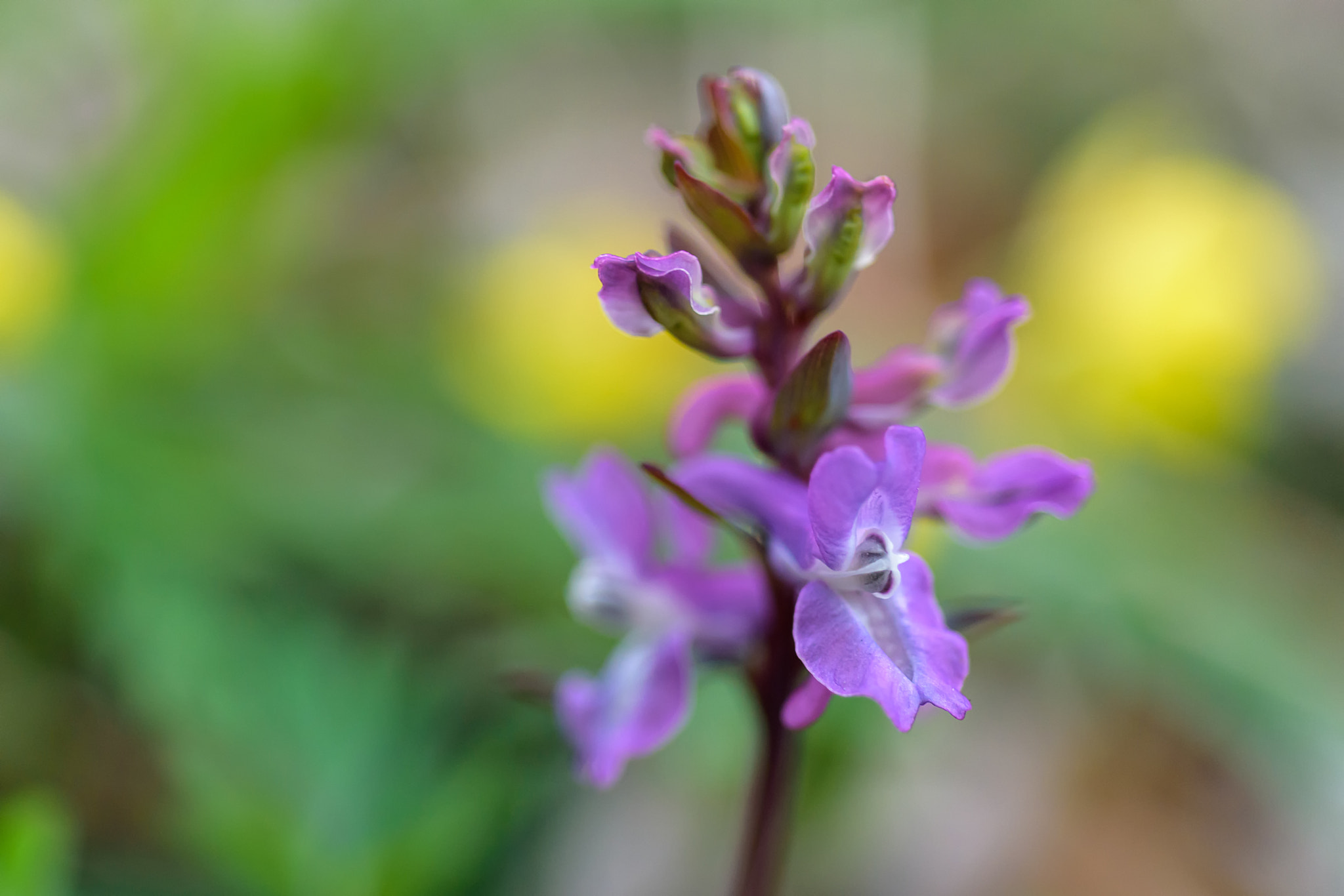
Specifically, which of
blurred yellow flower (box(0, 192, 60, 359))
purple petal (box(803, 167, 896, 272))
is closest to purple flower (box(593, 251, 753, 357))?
purple petal (box(803, 167, 896, 272))

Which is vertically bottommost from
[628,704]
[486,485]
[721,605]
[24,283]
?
[486,485]

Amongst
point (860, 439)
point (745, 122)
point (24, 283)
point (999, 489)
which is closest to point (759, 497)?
point (860, 439)

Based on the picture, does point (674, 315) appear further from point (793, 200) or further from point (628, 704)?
point (628, 704)

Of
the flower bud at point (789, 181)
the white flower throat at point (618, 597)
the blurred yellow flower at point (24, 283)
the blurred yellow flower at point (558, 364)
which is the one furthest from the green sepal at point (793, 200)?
the blurred yellow flower at point (24, 283)

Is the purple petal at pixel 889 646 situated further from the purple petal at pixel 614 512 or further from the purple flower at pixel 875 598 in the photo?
the purple petal at pixel 614 512

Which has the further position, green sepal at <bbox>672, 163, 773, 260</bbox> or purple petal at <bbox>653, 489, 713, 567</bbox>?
purple petal at <bbox>653, 489, 713, 567</bbox>

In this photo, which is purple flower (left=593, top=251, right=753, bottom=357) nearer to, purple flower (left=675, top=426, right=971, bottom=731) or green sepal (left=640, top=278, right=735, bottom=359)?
green sepal (left=640, top=278, right=735, bottom=359)

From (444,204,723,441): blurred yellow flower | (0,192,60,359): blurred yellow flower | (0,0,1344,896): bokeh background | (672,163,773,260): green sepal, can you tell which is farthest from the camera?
(444,204,723,441): blurred yellow flower
